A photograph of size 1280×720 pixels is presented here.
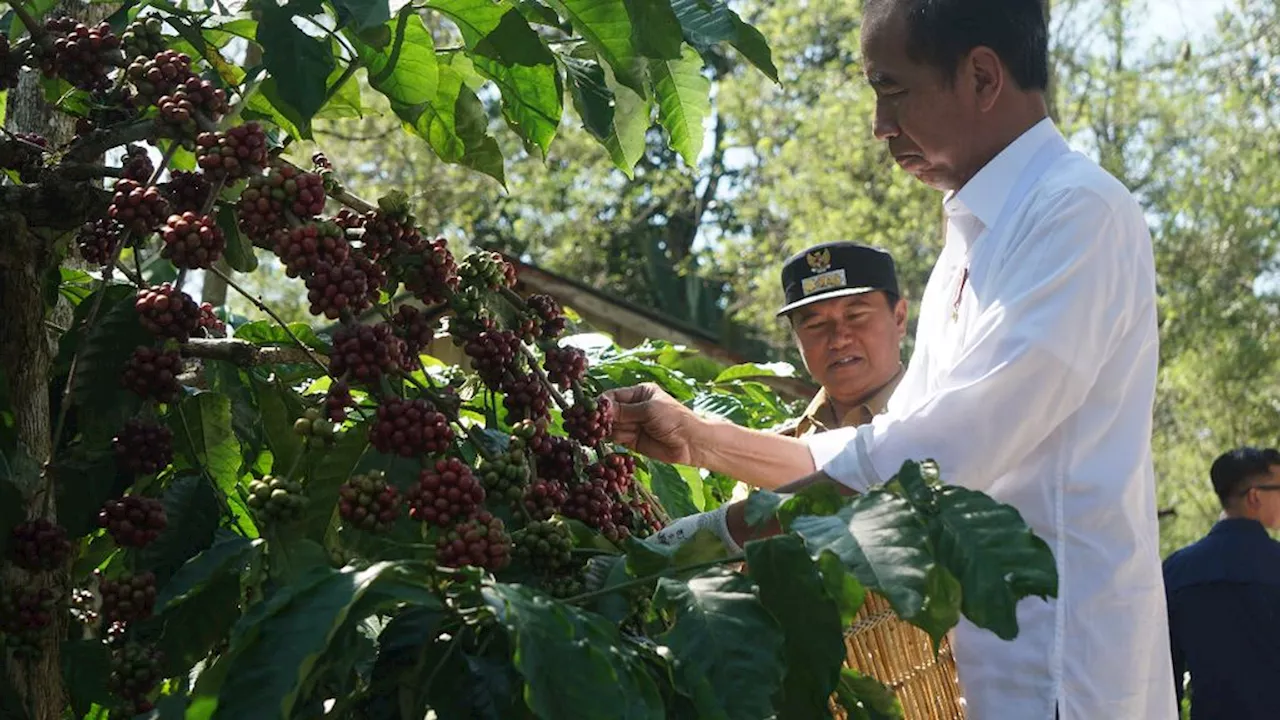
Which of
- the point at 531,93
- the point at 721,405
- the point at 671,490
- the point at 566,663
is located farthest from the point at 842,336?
the point at 566,663

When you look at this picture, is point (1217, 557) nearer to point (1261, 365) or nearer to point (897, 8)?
point (897, 8)

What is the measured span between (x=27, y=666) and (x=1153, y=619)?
1332 millimetres

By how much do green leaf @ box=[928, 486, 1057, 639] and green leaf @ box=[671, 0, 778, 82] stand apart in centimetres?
69

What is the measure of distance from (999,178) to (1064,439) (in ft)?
1.24

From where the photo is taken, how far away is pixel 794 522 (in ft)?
5.04

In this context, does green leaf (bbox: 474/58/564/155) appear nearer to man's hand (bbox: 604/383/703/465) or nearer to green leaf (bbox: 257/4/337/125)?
green leaf (bbox: 257/4/337/125)

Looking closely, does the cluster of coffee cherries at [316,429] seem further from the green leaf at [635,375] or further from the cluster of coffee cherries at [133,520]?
the green leaf at [635,375]

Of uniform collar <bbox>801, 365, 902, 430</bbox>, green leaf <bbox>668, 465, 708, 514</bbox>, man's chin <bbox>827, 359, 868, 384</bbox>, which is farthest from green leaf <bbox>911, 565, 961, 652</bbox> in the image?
man's chin <bbox>827, 359, 868, 384</bbox>

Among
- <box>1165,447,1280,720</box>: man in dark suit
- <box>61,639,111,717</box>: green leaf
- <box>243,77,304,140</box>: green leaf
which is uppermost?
<box>243,77,304,140</box>: green leaf

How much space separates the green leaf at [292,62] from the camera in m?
1.84

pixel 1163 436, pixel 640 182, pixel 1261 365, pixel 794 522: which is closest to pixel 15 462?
pixel 794 522

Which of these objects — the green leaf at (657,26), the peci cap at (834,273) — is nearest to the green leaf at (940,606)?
the green leaf at (657,26)

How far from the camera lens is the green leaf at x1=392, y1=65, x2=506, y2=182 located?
2.19 meters

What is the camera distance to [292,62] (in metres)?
1.86
